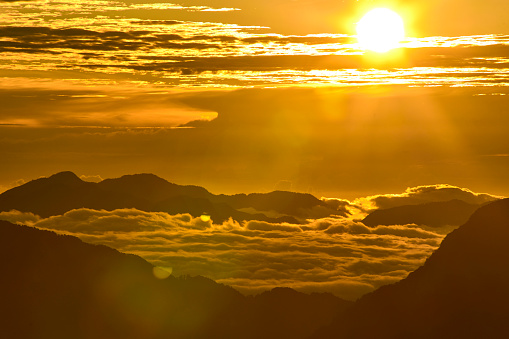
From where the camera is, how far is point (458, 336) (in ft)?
621

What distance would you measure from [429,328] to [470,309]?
11.2m

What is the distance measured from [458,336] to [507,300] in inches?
709

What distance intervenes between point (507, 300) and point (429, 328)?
66.7ft

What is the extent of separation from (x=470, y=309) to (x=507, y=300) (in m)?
9.23

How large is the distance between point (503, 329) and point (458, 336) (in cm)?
1038

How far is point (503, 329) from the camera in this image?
188 m

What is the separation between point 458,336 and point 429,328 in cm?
965

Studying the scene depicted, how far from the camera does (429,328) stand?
19762cm

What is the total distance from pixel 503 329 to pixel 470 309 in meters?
11.9

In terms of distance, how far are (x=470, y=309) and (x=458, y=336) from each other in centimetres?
1154

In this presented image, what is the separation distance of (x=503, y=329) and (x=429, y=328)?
1800 cm

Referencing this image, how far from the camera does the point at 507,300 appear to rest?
19800 cm
